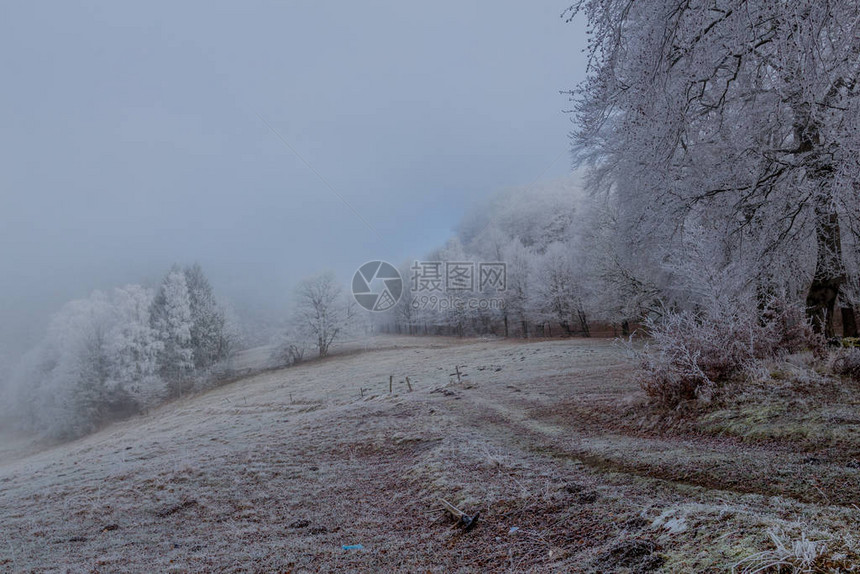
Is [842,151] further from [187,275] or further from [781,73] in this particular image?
[187,275]

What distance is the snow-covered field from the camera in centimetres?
314

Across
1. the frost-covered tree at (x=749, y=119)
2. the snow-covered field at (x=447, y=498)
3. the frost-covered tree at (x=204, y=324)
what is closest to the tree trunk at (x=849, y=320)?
the frost-covered tree at (x=749, y=119)

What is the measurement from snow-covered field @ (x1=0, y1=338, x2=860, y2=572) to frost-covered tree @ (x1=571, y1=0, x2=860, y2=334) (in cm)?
383

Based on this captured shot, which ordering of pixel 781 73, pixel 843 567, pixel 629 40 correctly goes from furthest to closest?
pixel 629 40
pixel 781 73
pixel 843 567

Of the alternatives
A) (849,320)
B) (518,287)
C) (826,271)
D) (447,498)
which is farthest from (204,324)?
(849,320)

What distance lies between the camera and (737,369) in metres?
6.92

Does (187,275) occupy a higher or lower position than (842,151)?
higher

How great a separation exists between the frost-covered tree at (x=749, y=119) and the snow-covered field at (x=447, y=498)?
383 cm

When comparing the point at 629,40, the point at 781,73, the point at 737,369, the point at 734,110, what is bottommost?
the point at 737,369

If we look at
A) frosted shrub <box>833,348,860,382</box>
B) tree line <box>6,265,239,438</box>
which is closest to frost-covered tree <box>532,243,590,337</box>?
frosted shrub <box>833,348,860,382</box>

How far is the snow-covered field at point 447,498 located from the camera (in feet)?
10.3

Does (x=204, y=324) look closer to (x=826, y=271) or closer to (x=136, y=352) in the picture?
(x=136, y=352)

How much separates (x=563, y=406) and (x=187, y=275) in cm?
4610

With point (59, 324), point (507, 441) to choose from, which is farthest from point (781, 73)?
point (59, 324)
